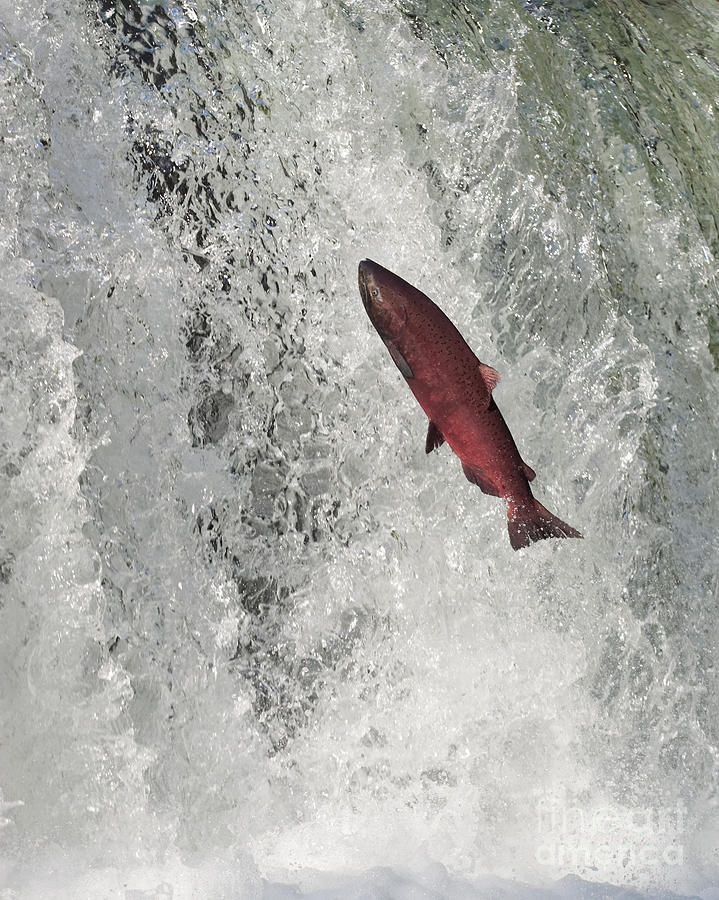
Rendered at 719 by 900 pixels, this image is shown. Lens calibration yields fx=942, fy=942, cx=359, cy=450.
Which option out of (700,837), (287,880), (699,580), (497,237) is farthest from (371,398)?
(700,837)

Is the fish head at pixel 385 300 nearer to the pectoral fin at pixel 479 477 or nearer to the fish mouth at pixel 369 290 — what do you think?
the fish mouth at pixel 369 290

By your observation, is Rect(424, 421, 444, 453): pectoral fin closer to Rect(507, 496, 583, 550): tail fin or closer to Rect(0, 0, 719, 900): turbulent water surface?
Rect(507, 496, 583, 550): tail fin

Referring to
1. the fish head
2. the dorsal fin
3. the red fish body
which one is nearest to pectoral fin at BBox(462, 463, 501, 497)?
the red fish body

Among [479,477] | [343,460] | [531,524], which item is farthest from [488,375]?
[343,460]

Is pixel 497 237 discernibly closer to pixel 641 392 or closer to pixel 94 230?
pixel 641 392

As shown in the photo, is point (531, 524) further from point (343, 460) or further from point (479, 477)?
point (343, 460)

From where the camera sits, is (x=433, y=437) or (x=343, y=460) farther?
(x=343, y=460)
